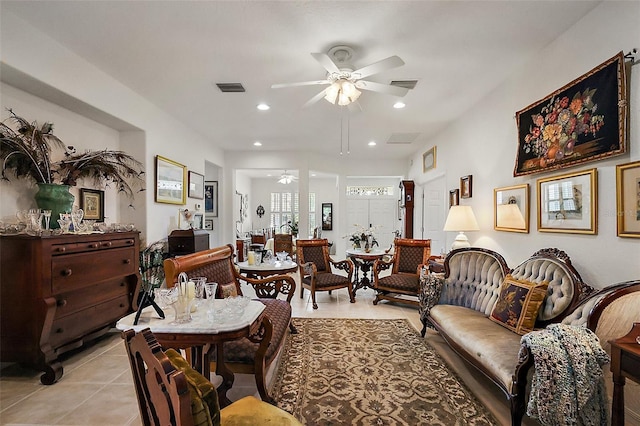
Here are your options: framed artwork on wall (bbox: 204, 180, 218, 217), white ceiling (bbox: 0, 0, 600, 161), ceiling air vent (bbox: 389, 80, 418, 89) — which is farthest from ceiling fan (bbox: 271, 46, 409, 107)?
framed artwork on wall (bbox: 204, 180, 218, 217)

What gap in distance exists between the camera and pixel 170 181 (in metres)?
4.55

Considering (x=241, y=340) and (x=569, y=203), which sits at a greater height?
(x=569, y=203)

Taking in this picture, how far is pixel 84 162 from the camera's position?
3.15 meters

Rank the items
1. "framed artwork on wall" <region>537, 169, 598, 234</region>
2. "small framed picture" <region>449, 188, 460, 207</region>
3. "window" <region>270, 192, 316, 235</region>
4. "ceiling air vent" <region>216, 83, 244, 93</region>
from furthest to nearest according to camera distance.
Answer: "window" <region>270, 192, 316, 235</region> < "small framed picture" <region>449, 188, 460, 207</region> < "ceiling air vent" <region>216, 83, 244, 93</region> < "framed artwork on wall" <region>537, 169, 598, 234</region>

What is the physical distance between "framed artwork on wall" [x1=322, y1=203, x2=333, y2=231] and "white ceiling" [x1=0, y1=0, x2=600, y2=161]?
646 centimetres

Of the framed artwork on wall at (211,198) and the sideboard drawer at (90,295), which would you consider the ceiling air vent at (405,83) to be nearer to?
the sideboard drawer at (90,295)

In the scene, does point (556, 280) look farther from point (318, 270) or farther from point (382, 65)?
point (318, 270)

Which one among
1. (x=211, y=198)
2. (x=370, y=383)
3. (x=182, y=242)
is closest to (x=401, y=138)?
(x=182, y=242)

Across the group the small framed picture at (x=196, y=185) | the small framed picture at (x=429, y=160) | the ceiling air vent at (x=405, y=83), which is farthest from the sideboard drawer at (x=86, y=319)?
the small framed picture at (x=429, y=160)

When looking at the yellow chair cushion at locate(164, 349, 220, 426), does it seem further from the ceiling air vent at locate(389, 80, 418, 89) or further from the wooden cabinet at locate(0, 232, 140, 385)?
the ceiling air vent at locate(389, 80, 418, 89)

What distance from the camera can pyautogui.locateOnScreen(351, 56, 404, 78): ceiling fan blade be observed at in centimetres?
228

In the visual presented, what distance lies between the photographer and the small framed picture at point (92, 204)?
334cm

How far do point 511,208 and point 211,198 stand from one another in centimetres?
602

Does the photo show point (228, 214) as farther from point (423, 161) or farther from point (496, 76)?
point (496, 76)
